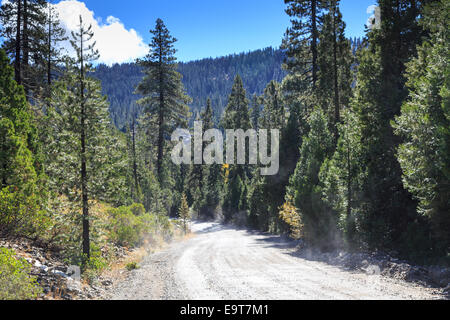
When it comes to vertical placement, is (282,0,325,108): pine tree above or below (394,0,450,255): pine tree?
above

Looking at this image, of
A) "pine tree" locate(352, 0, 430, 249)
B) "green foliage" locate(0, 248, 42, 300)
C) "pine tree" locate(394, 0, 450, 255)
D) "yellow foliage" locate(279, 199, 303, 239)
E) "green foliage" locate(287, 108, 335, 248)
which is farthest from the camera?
"yellow foliage" locate(279, 199, 303, 239)

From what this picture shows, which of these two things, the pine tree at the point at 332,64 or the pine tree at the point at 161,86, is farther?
the pine tree at the point at 161,86

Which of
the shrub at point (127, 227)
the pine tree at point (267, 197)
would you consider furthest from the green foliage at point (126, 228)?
the pine tree at point (267, 197)

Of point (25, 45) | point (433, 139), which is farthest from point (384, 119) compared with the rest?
point (25, 45)

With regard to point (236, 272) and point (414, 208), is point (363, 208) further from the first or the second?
point (236, 272)

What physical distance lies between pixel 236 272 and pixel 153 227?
1459cm

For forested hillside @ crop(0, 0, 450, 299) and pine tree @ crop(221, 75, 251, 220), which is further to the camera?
pine tree @ crop(221, 75, 251, 220)

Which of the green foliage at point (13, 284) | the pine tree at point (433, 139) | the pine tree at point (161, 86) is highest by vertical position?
the pine tree at point (161, 86)

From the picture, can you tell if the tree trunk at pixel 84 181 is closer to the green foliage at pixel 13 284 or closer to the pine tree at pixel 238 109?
the green foliage at pixel 13 284

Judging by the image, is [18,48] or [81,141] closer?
[81,141]

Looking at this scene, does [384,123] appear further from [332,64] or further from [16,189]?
[16,189]

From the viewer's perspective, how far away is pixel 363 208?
597 inches

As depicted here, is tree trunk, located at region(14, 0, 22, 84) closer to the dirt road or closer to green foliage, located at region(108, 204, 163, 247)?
green foliage, located at region(108, 204, 163, 247)

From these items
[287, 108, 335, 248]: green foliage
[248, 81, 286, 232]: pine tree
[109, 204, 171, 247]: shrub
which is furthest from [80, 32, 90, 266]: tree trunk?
[248, 81, 286, 232]: pine tree
